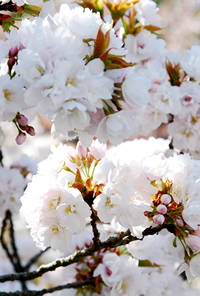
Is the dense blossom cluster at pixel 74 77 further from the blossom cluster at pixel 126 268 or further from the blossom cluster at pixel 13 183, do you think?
the blossom cluster at pixel 13 183

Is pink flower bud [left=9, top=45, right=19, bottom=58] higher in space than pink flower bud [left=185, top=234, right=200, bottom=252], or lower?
higher

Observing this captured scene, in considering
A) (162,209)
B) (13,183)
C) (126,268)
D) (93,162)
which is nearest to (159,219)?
(162,209)

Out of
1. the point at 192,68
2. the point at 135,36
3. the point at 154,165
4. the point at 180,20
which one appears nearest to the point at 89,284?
the point at 154,165

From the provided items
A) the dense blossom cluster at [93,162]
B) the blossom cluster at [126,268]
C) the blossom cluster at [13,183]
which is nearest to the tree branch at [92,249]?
the dense blossom cluster at [93,162]

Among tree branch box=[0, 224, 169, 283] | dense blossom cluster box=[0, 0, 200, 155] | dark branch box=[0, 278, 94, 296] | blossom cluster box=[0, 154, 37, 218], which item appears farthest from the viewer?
blossom cluster box=[0, 154, 37, 218]

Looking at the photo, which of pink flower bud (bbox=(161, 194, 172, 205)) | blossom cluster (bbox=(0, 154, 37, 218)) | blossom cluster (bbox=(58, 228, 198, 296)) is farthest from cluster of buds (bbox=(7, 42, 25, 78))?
blossom cluster (bbox=(0, 154, 37, 218))

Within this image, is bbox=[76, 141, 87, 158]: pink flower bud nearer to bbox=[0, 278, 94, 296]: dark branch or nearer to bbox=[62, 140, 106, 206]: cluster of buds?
bbox=[62, 140, 106, 206]: cluster of buds

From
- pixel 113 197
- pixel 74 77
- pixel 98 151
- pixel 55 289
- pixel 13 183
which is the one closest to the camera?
pixel 74 77

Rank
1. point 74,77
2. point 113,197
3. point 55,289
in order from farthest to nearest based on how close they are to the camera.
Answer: point 55,289
point 113,197
point 74,77

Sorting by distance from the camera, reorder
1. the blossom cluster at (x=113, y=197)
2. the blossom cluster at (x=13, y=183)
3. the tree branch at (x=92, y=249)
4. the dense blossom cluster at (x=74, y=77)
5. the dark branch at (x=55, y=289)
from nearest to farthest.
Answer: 1. the dense blossom cluster at (x=74, y=77)
2. the blossom cluster at (x=113, y=197)
3. the tree branch at (x=92, y=249)
4. the dark branch at (x=55, y=289)
5. the blossom cluster at (x=13, y=183)

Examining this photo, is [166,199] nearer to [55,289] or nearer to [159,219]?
[159,219]

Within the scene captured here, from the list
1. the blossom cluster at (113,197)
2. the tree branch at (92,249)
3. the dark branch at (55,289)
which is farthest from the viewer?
the dark branch at (55,289)

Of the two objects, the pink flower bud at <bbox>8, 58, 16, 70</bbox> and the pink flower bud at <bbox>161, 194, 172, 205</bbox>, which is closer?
the pink flower bud at <bbox>8, 58, 16, 70</bbox>

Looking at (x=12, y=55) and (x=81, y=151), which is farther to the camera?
(x=81, y=151)
